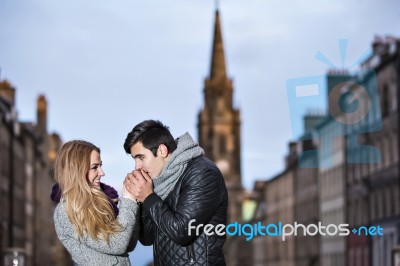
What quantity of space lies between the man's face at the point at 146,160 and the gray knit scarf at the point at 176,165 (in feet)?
0.12

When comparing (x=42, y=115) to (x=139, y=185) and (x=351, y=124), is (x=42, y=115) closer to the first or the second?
(x=351, y=124)

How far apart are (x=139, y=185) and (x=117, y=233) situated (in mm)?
270

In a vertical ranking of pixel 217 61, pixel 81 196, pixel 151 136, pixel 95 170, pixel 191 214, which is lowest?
pixel 191 214

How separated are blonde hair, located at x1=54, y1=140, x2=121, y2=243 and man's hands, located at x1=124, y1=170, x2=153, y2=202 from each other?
0.52 ft

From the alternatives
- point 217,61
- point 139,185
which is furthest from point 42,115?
point 139,185

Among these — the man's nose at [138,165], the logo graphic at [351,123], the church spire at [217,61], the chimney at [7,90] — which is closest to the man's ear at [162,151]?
the man's nose at [138,165]

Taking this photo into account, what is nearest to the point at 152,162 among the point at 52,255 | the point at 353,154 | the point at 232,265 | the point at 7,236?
the point at 7,236

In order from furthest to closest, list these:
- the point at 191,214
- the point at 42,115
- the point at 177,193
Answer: the point at 42,115 < the point at 177,193 < the point at 191,214

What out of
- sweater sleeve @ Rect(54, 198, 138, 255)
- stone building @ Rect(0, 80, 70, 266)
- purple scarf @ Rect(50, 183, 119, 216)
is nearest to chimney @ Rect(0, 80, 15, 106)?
stone building @ Rect(0, 80, 70, 266)

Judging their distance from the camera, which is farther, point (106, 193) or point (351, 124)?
point (351, 124)

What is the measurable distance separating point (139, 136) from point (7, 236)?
50.4 m

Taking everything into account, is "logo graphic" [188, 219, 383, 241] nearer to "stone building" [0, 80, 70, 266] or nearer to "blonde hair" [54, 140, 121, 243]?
"blonde hair" [54, 140, 121, 243]

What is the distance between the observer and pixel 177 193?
5.92 metres

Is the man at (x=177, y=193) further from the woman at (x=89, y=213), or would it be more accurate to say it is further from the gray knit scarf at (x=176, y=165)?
the woman at (x=89, y=213)
